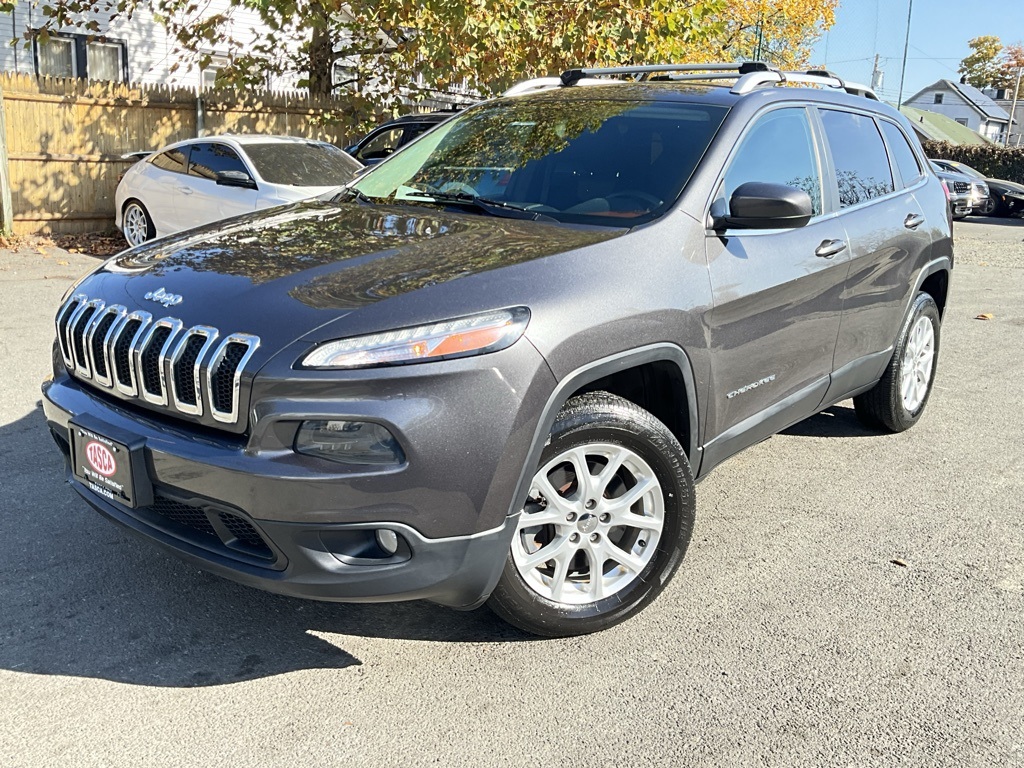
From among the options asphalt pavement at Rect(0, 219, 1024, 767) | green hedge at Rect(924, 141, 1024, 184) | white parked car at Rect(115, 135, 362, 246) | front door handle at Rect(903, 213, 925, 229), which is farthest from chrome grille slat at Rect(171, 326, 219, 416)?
green hedge at Rect(924, 141, 1024, 184)

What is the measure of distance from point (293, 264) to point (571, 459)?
42.8 inches

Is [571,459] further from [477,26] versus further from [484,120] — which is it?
[477,26]

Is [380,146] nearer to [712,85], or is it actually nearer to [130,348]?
[712,85]

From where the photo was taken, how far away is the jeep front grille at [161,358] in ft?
8.83

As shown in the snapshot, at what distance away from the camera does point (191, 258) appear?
328 cm

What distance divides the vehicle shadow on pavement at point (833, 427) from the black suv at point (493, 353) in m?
1.08

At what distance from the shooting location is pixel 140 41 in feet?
54.5

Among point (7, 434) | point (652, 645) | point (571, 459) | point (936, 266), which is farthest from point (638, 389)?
point (7, 434)

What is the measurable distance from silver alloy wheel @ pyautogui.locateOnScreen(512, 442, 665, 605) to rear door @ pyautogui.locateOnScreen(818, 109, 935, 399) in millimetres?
1609

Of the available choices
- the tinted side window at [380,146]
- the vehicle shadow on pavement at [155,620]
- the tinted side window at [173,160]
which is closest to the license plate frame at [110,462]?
the vehicle shadow on pavement at [155,620]

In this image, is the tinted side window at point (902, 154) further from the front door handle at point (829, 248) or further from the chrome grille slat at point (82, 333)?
the chrome grille slat at point (82, 333)

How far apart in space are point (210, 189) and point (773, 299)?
8.56 m

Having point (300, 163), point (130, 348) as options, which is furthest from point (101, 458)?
point (300, 163)

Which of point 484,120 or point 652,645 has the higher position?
point 484,120
